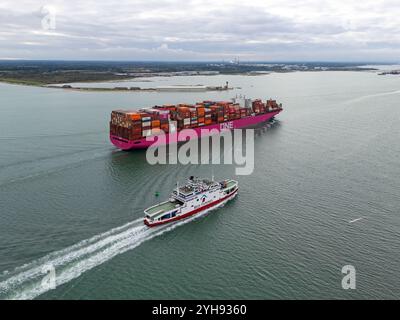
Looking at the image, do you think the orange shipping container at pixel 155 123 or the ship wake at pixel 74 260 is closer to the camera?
the ship wake at pixel 74 260

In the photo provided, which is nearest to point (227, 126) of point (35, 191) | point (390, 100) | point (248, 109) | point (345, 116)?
point (248, 109)

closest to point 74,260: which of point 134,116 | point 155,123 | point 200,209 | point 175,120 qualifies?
point 200,209

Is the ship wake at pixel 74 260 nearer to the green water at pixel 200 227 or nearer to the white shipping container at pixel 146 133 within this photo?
the green water at pixel 200 227

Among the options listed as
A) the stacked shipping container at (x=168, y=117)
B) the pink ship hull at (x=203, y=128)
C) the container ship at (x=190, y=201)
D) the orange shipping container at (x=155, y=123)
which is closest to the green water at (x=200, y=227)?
the container ship at (x=190, y=201)

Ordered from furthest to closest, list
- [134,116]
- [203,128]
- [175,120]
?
[203,128] → [175,120] → [134,116]

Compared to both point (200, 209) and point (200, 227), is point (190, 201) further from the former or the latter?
point (200, 227)
